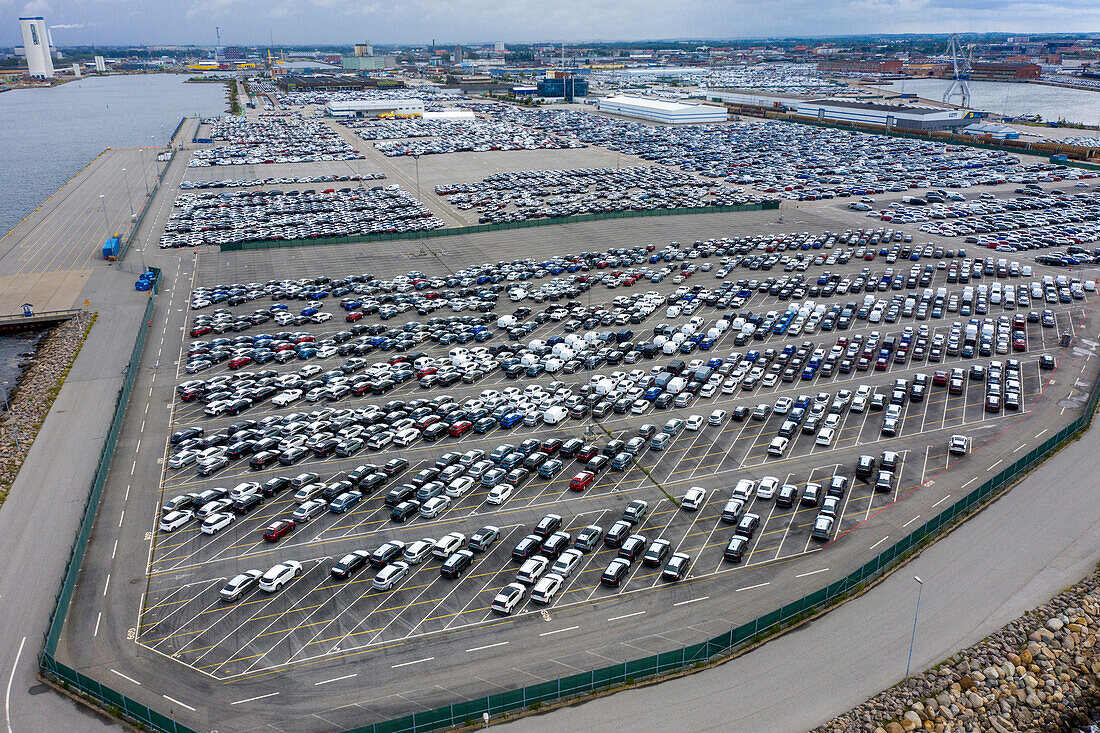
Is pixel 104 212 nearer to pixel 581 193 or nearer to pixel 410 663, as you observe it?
pixel 581 193

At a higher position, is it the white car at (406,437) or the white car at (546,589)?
the white car at (406,437)

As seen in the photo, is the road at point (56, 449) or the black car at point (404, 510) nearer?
the road at point (56, 449)

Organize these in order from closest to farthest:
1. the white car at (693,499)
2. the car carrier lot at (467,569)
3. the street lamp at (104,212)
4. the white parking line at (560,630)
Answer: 1. the car carrier lot at (467,569)
2. the white parking line at (560,630)
3. the white car at (693,499)
4. the street lamp at (104,212)

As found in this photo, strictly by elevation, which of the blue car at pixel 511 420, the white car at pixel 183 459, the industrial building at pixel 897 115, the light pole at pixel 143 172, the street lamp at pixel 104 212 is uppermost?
the industrial building at pixel 897 115

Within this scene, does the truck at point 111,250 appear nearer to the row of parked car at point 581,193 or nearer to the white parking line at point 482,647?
the row of parked car at point 581,193

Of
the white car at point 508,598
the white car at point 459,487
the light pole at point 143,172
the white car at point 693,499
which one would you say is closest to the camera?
the white car at point 508,598

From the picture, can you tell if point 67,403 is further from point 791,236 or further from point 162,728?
point 791,236

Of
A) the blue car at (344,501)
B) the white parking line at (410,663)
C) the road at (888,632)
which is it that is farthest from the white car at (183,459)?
the road at (888,632)

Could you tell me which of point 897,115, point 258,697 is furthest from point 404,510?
point 897,115

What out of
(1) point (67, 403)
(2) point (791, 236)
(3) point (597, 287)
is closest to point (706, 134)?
(2) point (791, 236)
